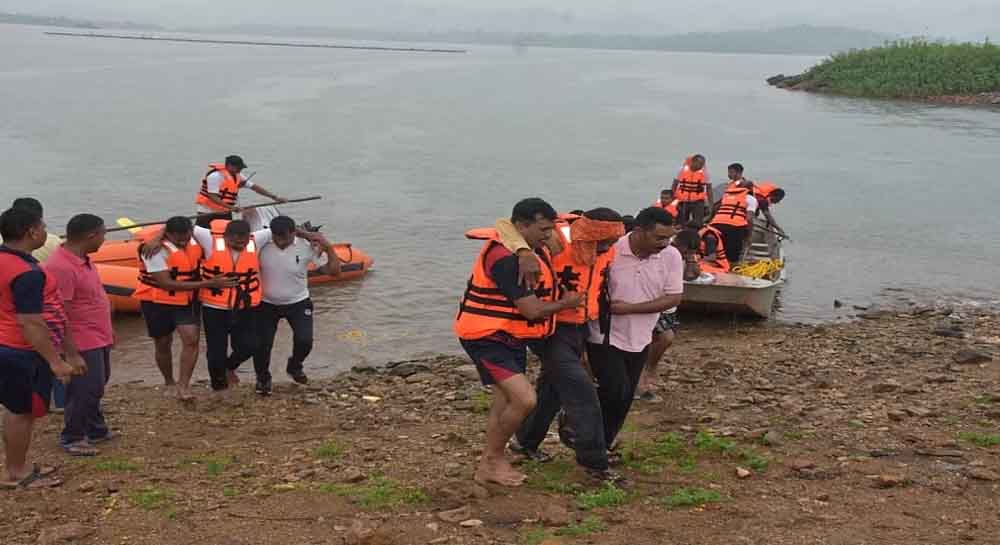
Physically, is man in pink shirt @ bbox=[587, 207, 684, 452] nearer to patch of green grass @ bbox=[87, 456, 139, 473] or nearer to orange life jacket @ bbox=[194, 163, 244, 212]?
patch of green grass @ bbox=[87, 456, 139, 473]

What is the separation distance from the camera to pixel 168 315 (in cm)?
745

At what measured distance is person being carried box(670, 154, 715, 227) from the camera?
14.9 meters

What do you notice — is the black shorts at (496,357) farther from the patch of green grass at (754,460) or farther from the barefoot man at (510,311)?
the patch of green grass at (754,460)

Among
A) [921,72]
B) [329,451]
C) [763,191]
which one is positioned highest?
[921,72]

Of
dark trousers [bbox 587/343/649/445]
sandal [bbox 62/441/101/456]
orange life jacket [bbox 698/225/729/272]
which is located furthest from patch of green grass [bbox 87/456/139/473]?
orange life jacket [bbox 698/225/729/272]

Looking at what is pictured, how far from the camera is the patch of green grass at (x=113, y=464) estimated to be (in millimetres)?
6008

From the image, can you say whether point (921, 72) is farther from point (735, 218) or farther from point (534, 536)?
point (534, 536)

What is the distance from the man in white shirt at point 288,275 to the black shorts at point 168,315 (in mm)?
492

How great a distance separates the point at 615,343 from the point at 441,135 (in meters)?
33.7

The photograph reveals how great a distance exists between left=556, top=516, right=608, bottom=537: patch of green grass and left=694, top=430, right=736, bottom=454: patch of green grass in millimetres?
1538

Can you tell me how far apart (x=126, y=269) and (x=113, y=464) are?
6273mm

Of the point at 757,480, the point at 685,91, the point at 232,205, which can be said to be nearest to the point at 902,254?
the point at 232,205

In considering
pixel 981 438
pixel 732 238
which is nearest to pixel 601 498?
pixel 981 438

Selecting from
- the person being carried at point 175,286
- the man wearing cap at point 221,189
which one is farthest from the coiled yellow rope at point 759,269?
the person being carried at point 175,286
